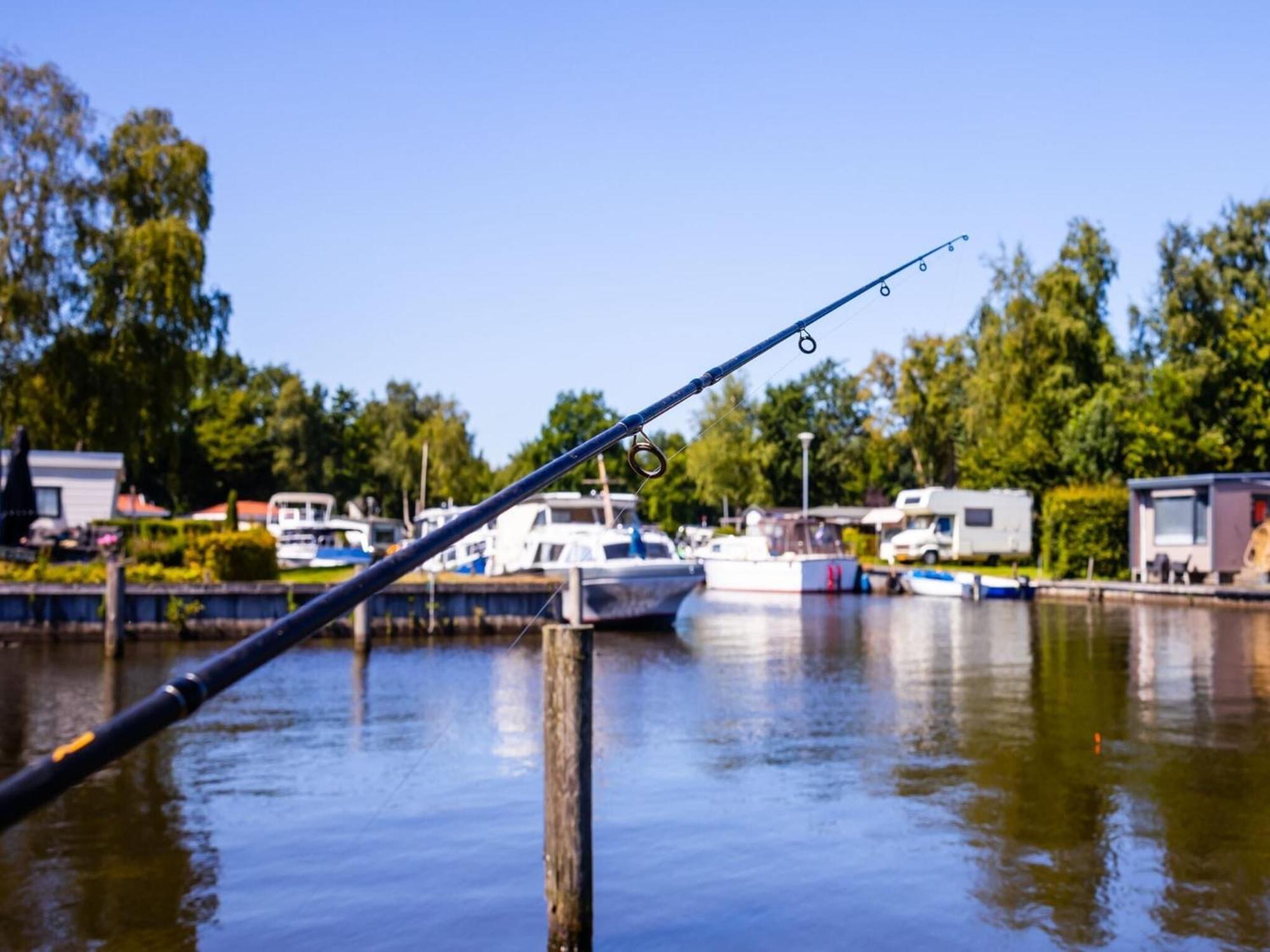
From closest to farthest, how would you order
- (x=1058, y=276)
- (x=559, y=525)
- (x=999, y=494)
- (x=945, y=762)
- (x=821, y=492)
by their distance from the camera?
(x=945, y=762)
(x=559, y=525)
(x=999, y=494)
(x=1058, y=276)
(x=821, y=492)

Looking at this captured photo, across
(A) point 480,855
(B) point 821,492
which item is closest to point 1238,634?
(A) point 480,855

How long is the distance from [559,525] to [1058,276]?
3494 centimetres

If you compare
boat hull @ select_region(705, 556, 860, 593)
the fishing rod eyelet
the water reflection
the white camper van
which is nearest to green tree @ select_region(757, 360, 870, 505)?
the white camper van

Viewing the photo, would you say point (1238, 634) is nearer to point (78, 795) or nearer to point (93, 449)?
point (78, 795)

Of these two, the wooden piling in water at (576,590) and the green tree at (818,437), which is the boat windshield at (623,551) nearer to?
the wooden piling in water at (576,590)

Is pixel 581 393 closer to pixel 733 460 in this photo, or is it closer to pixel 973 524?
pixel 733 460

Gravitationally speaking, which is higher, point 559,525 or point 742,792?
point 559,525

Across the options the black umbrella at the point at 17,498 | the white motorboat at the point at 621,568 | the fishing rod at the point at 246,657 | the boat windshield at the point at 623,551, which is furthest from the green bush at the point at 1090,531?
the fishing rod at the point at 246,657

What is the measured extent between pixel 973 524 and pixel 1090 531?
30.6ft

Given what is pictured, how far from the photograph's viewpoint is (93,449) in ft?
166

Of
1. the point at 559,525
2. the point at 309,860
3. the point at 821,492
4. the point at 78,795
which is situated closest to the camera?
the point at 309,860

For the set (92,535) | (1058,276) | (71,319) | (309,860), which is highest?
(1058,276)

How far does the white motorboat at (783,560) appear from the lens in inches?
2088

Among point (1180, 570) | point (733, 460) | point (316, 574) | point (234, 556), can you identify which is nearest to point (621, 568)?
point (234, 556)
